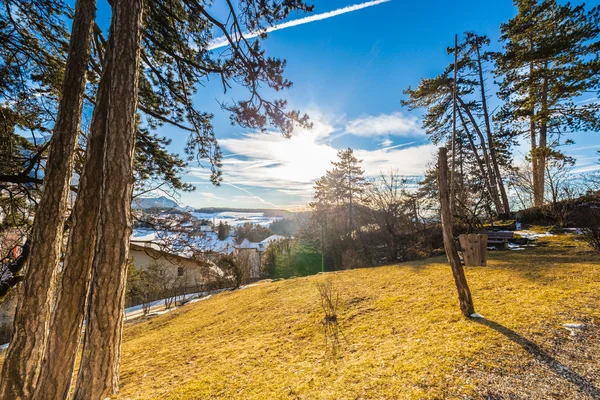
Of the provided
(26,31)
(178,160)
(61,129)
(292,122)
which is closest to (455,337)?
(292,122)

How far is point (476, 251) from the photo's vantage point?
3797mm

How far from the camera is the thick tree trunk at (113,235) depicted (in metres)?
1.91

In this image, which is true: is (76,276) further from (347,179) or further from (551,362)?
(347,179)

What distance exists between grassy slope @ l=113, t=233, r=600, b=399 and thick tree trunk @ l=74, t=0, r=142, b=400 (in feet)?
3.46

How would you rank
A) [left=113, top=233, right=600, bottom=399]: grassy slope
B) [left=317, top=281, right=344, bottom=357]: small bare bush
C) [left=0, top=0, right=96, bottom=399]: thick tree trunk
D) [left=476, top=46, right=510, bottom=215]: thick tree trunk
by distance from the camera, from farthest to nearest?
[left=476, top=46, right=510, bottom=215]: thick tree trunk
[left=317, top=281, right=344, bottom=357]: small bare bush
[left=0, top=0, right=96, bottom=399]: thick tree trunk
[left=113, top=233, right=600, bottom=399]: grassy slope

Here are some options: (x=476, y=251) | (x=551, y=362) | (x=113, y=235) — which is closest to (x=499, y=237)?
(x=476, y=251)

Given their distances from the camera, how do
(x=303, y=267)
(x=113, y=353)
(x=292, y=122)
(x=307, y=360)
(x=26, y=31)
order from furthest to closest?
(x=303, y=267), (x=292, y=122), (x=26, y=31), (x=307, y=360), (x=113, y=353)

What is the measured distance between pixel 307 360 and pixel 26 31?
21.9 ft

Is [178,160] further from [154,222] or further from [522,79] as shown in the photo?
[522,79]

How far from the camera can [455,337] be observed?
106 inches

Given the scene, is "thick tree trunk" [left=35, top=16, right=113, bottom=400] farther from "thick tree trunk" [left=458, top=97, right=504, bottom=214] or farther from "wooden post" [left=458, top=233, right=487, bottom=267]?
"thick tree trunk" [left=458, top=97, right=504, bottom=214]

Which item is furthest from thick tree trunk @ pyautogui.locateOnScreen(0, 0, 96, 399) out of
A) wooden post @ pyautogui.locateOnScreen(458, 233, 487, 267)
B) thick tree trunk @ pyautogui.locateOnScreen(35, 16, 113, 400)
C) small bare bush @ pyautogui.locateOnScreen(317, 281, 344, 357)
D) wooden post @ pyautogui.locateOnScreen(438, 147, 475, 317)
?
wooden post @ pyautogui.locateOnScreen(458, 233, 487, 267)

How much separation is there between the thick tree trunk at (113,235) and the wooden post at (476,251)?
459 centimetres

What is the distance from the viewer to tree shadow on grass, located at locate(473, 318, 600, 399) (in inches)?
69.2
